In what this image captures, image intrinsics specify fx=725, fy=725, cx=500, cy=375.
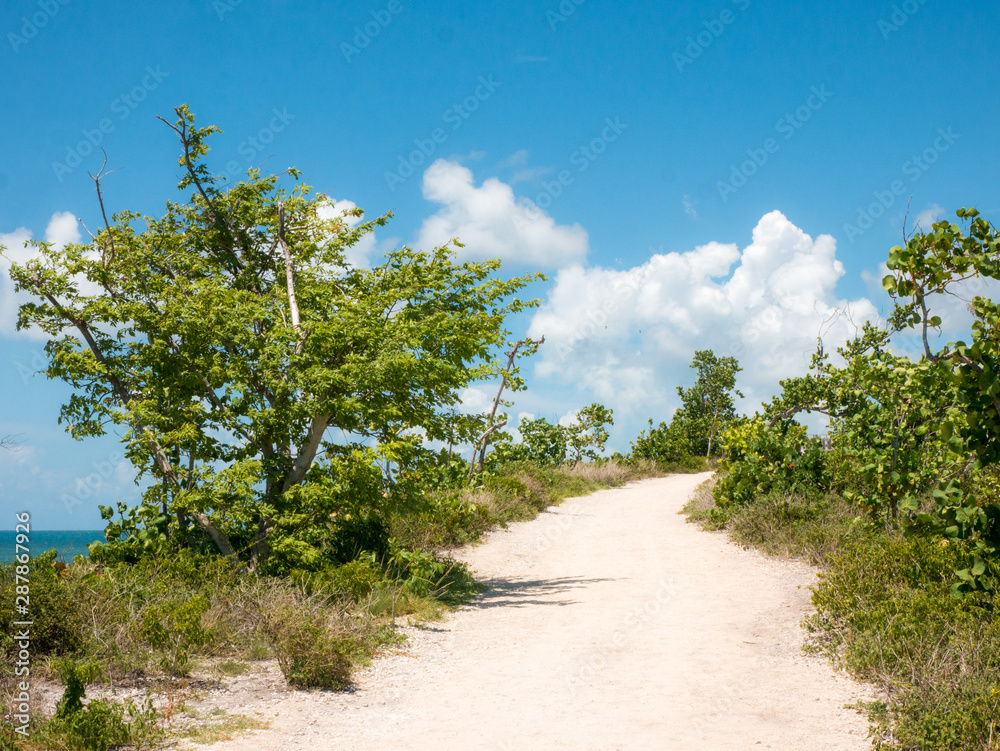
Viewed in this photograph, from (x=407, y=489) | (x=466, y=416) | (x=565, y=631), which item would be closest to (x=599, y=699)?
(x=565, y=631)

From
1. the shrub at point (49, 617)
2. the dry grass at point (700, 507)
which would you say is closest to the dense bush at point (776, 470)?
the dry grass at point (700, 507)

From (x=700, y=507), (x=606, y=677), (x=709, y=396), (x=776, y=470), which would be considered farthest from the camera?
(x=709, y=396)

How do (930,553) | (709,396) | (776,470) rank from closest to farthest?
(930,553)
(776,470)
(709,396)

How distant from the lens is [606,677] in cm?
642

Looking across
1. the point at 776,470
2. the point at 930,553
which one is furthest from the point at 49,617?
the point at 776,470

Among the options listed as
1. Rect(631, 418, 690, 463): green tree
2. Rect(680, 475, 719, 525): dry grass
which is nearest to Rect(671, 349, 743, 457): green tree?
Rect(631, 418, 690, 463): green tree

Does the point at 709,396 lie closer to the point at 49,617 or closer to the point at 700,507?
the point at 700,507

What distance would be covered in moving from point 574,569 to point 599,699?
6280 millimetres

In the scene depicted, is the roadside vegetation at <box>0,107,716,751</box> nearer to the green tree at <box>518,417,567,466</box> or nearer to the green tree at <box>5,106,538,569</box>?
the green tree at <box>5,106,538,569</box>

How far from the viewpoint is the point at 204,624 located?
6.87 meters

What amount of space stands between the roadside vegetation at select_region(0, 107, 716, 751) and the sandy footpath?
652mm

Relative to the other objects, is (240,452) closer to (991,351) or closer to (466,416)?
(466,416)

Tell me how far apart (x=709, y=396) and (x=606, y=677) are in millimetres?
35541

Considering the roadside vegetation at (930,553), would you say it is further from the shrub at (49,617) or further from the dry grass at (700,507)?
the shrub at (49,617)
